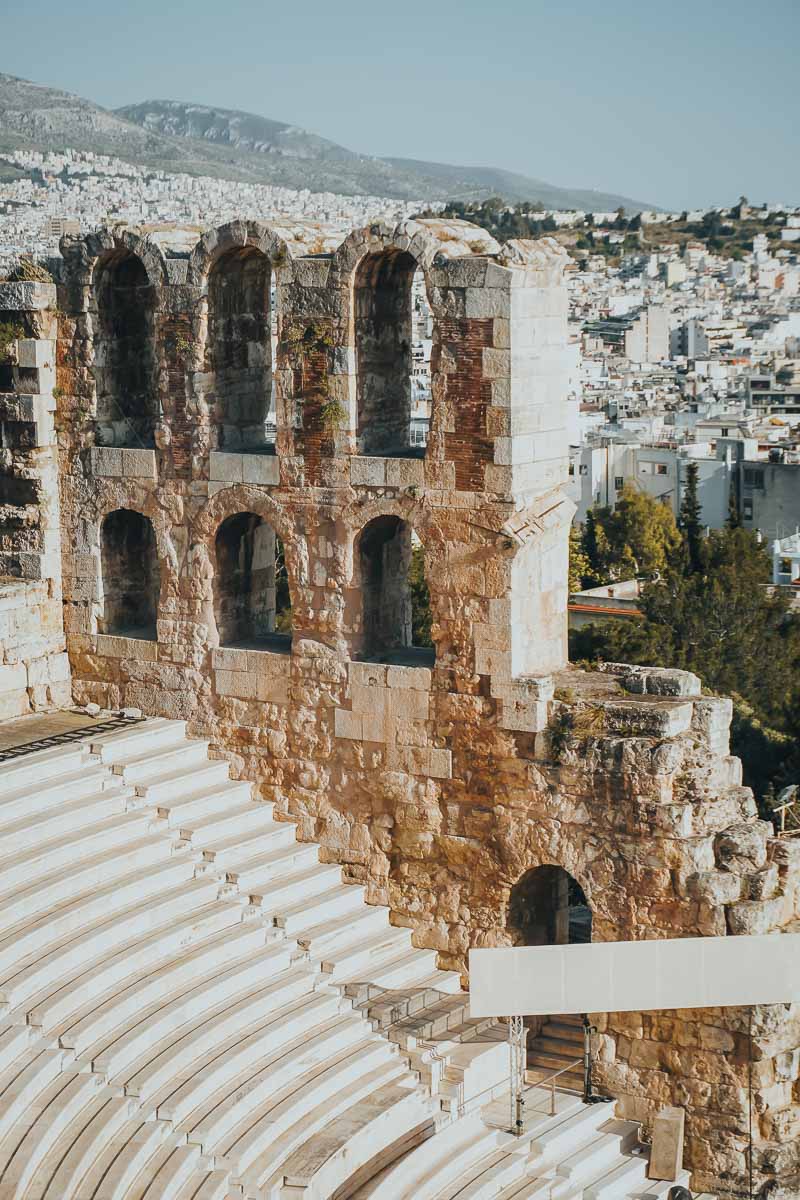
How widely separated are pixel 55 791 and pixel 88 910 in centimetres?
184

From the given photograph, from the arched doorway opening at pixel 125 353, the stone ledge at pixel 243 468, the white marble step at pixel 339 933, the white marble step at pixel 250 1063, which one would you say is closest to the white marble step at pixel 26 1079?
the white marble step at pixel 250 1063

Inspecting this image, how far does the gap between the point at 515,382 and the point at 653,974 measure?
5947mm

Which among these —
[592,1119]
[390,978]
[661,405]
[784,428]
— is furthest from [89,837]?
[661,405]

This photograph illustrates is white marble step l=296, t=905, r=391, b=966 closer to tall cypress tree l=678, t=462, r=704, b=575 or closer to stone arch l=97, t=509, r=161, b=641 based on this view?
stone arch l=97, t=509, r=161, b=641

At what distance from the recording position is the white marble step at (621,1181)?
17328 millimetres

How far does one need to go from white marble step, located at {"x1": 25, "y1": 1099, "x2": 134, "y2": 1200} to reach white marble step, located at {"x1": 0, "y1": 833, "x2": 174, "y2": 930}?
2301 mm

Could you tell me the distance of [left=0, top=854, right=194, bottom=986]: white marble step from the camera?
17.5 meters

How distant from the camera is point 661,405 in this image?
356 ft

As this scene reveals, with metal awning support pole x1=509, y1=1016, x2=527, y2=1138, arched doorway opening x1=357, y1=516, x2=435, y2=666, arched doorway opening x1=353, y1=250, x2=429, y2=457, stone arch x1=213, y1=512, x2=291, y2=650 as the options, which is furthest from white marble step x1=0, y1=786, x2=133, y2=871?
metal awning support pole x1=509, y1=1016, x2=527, y2=1138

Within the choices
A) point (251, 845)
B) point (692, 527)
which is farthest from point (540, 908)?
point (692, 527)

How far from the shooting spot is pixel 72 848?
744 inches

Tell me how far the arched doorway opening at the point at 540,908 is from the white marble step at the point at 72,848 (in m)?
3.95

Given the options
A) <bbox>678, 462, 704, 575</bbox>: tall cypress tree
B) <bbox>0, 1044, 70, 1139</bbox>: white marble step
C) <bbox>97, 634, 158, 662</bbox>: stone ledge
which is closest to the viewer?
<bbox>0, 1044, 70, 1139</bbox>: white marble step

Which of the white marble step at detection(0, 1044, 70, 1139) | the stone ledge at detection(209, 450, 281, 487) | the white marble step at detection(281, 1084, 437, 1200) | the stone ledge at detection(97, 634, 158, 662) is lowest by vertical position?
the white marble step at detection(281, 1084, 437, 1200)
